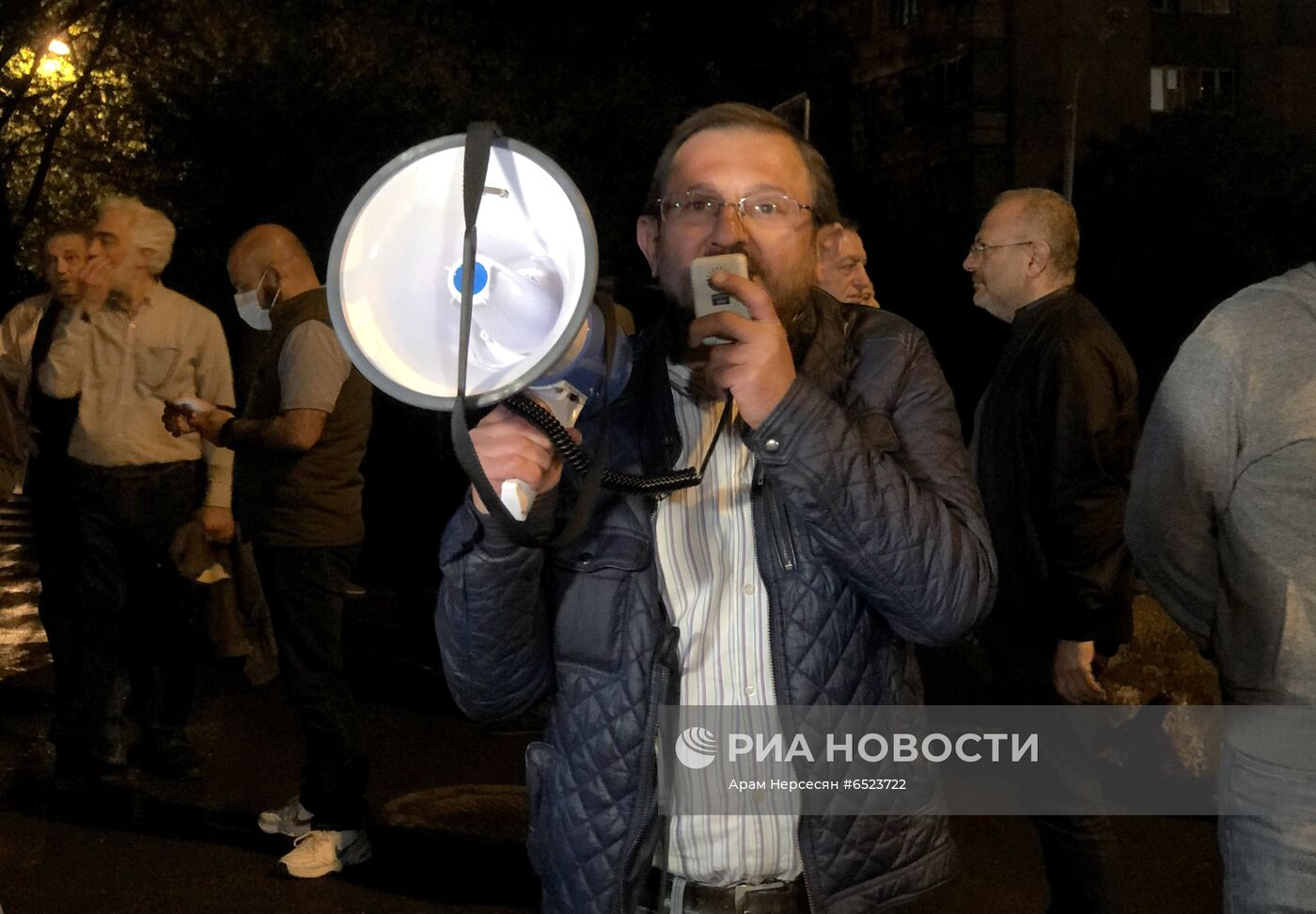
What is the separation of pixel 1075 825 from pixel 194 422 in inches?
129

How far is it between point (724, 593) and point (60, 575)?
429cm

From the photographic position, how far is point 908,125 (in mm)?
48719

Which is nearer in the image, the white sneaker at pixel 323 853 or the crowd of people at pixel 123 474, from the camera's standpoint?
the white sneaker at pixel 323 853

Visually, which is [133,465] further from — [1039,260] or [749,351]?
[749,351]

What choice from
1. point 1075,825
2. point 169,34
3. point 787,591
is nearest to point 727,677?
point 787,591

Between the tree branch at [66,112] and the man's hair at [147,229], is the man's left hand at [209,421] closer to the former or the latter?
the man's hair at [147,229]

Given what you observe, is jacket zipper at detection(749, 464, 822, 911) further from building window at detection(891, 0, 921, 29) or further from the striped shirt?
building window at detection(891, 0, 921, 29)

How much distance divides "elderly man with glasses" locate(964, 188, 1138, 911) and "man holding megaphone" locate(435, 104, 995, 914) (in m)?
1.75

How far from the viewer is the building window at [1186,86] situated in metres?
48.2

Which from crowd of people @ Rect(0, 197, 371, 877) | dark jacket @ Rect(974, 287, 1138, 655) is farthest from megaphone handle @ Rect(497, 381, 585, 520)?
crowd of people @ Rect(0, 197, 371, 877)

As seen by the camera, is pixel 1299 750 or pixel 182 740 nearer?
pixel 1299 750

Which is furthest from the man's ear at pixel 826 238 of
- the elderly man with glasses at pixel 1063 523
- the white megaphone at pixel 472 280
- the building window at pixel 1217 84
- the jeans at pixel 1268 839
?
the building window at pixel 1217 84

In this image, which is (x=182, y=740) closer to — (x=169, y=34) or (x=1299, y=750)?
(x=1299, y=750)

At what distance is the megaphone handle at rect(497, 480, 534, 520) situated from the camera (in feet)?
5.83
